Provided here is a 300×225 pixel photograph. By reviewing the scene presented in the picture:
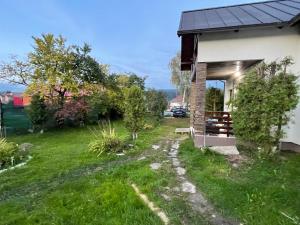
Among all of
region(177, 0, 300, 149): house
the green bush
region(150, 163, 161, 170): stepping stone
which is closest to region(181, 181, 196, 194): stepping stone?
region(150, 163, 161, 170): stepping stone

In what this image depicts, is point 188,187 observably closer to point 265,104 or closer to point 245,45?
Answer: point 265,104

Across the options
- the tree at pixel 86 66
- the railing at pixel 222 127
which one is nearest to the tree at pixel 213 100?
the tree at pixel 86 66

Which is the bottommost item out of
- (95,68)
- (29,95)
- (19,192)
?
(19,192)

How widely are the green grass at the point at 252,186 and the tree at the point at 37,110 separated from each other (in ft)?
33.3

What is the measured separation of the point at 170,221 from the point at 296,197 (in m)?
2.32

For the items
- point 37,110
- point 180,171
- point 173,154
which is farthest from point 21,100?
point 180,171

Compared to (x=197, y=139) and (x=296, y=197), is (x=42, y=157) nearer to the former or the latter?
(x=197, y=139)

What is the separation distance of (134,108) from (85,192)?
5.40 m

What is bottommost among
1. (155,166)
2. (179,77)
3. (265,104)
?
(155,166)

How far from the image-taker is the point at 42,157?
7.79 metres

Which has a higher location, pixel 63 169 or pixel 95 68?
pixel 95 68

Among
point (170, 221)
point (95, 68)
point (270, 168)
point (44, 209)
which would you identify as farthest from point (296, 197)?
point (95, 68)

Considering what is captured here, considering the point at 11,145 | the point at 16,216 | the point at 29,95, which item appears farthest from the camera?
the point at 29,95

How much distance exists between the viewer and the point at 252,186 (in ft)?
15.4
